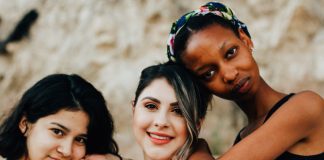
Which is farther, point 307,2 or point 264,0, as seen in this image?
point 264,0

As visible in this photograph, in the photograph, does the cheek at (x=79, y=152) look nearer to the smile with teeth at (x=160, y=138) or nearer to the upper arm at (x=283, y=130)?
the smile with teeth at (x=160, y=138)

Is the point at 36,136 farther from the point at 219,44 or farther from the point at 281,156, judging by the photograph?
the point at 281,156

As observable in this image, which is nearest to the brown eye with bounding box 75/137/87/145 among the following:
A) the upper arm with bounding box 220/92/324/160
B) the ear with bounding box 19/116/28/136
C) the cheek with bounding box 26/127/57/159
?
the cheek with bounding box 26/127/57/159

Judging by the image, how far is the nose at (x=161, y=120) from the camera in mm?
2301

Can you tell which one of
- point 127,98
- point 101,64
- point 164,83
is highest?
point 164,83

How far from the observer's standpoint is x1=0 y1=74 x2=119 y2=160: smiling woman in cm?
250

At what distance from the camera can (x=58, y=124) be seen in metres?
2.52

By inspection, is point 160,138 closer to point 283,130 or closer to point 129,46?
point 283,130

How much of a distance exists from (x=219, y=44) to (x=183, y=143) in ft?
1.59

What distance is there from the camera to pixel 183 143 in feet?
7.79

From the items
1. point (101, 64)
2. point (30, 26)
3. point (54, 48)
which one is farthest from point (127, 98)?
point (30, 26)

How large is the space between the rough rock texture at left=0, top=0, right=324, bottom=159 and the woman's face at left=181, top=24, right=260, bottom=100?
8.08 ft

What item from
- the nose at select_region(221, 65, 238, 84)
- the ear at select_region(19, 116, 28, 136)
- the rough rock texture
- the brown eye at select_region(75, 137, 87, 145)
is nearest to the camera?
the nose at select_region(221, 65, 238, 84)

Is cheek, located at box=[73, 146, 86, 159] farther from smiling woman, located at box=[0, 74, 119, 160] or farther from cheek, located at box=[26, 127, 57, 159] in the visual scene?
cheek, located at box=[26, 127, 57, 159]
